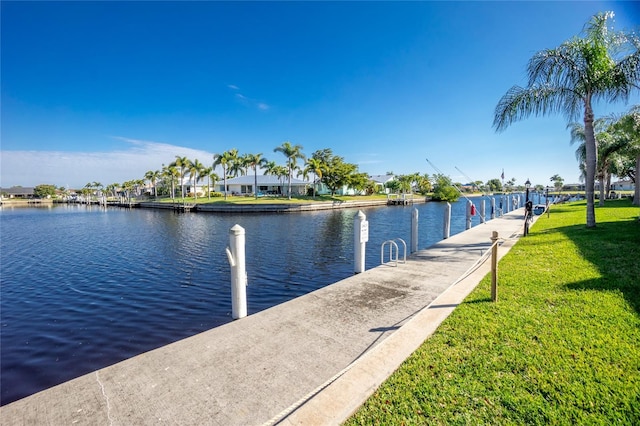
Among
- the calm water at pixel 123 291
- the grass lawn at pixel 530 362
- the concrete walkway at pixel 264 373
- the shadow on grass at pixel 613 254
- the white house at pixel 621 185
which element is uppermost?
the white house at pixel 621 185

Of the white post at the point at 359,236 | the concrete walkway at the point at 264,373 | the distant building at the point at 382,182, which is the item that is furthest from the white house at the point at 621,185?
the concrete walkway at the point at 264,373

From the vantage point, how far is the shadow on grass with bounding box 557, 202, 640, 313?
20.4ft

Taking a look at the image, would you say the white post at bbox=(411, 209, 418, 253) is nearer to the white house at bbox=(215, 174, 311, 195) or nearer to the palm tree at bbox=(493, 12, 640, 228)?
the palm tree at bbox=(493, 12, 640, 228)

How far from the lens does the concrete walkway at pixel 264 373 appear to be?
3207 mm

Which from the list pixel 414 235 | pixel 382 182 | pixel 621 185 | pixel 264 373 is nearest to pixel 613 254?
pixel 414 235

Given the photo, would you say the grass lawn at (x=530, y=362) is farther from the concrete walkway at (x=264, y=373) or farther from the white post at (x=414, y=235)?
the white post at (x=414, y=235)

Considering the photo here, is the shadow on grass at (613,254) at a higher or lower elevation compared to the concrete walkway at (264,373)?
higher

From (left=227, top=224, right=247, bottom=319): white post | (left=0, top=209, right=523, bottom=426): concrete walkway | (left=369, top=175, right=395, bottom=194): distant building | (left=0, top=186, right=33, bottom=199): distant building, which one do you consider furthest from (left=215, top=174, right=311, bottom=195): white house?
(left=0, top=186, right=33, bottom=199): distant building

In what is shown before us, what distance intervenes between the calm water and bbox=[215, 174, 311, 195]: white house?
1985 inches

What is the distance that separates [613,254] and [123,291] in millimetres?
15152

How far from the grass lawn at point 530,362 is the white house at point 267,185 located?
209ft

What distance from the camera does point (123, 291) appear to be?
10.8 meters

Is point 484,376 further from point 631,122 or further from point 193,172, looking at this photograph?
point 193,172

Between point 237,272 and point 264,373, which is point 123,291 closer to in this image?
point 237,272
